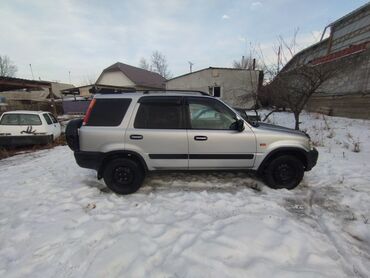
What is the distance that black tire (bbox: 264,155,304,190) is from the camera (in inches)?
166

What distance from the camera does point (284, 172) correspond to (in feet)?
14.0

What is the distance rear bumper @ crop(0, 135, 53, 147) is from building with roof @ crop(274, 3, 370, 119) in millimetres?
10600

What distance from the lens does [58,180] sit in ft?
15.9

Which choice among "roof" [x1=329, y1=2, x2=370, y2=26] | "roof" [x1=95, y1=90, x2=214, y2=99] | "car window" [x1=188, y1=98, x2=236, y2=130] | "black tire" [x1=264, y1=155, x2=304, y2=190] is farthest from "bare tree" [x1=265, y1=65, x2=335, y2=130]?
"roof" [x1=329, y1=2, x2=370, y2=26]

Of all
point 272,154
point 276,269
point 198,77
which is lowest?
point 276,269

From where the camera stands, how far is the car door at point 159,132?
4020mm

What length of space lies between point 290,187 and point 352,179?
1.48 metres

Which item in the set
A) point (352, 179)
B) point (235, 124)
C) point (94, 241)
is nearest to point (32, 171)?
point (94, 241)

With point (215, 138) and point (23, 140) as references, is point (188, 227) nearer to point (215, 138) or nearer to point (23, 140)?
point (215, 138)

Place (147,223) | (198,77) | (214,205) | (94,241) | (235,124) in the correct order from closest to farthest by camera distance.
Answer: (94,241), (147,223), (214,205), (235,124), (198,77)

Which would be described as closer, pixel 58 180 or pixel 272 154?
pixel 272 154

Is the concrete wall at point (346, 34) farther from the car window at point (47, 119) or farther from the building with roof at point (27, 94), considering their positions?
the building with roof at point (27, 94)

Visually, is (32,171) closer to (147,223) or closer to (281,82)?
(147,223)

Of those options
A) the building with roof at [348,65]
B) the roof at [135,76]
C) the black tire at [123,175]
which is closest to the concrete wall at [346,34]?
the building with roof at [348,65]
